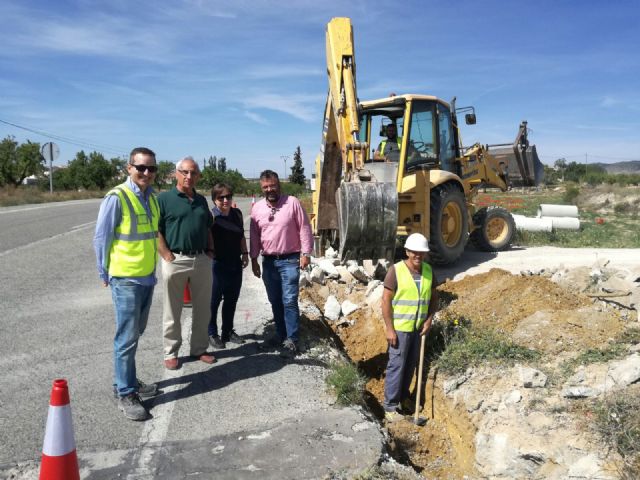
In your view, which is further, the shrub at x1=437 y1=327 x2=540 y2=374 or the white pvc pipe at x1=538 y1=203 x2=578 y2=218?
the white pvc pipe at x1=538 y1=203 x2=578 y2=218

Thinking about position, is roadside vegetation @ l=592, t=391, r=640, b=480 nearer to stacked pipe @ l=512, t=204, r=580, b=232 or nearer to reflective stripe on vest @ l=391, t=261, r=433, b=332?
reflective stripe on vest @ l=391, t=261, r=433, b=332

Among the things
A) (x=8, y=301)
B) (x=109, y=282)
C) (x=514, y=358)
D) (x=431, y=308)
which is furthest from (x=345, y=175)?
(x=8, y=301)

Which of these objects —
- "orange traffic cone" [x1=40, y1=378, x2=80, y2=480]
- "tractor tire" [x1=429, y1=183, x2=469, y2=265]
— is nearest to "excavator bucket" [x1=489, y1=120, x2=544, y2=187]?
"tractor tire" [x1=429, y1=183, x2=469, y2=265]

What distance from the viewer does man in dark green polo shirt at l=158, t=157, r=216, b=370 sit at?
4453mm

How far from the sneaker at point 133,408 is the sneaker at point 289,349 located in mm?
1565

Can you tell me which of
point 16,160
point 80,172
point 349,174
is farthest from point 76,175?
point 349,174

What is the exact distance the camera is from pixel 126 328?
3.85 meters

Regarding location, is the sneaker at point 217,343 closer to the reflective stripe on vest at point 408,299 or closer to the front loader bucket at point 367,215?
the reflective stripe on vest at point 408,299

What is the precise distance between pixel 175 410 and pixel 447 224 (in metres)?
6.76

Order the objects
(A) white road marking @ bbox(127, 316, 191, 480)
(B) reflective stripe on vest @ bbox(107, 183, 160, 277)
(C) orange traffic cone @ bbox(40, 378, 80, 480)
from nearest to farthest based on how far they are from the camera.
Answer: (C) orange traffic cone @ bbox(40, 378, 80, 480) < (A) white road marking @ bbox(127, 316, 191, 480) < (B) reflective stripe on vest @ bbox(107, 183, 160, 277)

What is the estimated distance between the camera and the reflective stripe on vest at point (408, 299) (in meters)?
4.80

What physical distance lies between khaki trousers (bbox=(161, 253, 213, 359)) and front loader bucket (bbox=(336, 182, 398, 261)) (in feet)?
7.19

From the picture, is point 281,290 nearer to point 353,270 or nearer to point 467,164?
point 353,270

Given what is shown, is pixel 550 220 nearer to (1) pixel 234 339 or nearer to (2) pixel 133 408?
(1) pixel 234 339
